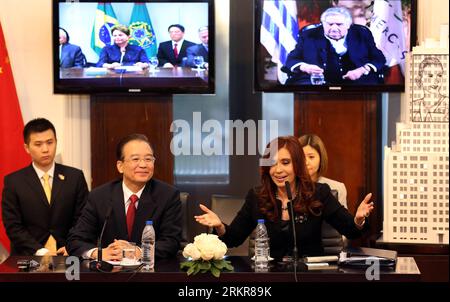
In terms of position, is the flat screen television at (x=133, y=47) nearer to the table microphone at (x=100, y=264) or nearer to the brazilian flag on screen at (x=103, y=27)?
the brazilian flag on screen at (x=103, y=27)

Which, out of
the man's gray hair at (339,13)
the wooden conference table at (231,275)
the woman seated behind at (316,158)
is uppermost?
the man's gray hair at (339,13)

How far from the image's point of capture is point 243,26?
20.9 ft

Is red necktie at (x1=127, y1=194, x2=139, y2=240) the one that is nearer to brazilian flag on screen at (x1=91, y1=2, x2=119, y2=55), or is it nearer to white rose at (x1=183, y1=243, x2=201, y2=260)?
white rose at (x1=183, y1=243, x2=201, y2=260)

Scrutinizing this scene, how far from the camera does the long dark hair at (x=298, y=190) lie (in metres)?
4.44

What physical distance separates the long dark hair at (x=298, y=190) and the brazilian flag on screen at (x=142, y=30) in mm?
1718

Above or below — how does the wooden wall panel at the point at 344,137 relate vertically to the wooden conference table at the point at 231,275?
above

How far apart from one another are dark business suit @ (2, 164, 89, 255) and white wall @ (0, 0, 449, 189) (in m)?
0.68

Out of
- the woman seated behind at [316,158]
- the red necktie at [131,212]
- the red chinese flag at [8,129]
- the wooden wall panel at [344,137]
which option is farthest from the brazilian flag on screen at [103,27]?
the red necktie at [131,212]

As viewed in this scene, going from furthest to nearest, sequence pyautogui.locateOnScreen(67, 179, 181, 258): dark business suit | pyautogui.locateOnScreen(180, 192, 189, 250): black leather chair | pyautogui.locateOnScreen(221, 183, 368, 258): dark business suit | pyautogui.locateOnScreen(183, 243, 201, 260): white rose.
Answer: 1. pyautogui.locateOnScreen(180, 192, 189, 250): black leather chair
2. pyautogui.locateOnScreen(67, 179, 181, 258): dark business suit
3. pyautogui.locateOnScreen(221, 183, 368, 258): dark business suit
4. pyautogui.locateOnScreen(183, 243, 201, 260): white rose

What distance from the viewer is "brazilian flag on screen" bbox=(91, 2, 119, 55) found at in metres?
5.87

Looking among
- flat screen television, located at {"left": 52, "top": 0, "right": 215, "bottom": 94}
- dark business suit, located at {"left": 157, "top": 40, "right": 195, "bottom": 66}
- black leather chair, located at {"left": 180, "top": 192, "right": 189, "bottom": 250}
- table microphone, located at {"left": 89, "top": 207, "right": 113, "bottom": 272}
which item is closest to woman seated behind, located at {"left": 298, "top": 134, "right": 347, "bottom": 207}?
flat screen television, located at {"left": 52, "top": 0, "right": 215, "bottom": 94}

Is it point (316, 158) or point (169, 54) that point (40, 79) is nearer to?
point (169, 54)

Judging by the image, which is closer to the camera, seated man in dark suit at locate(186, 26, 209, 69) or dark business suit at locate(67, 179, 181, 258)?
dark business suit at locate(67, 179, 181, 258)
